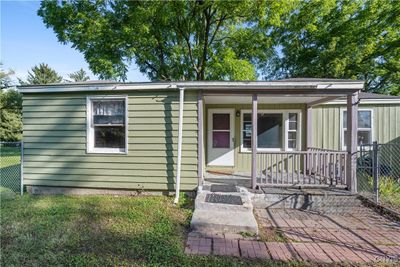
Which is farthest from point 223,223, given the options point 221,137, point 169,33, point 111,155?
point 169,33

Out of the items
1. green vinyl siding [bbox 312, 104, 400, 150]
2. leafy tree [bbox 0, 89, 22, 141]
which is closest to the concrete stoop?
green vinyl siding [bbox 312, 104, 400, 150]

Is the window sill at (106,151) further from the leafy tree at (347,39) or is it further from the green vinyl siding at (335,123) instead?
the leafy tree at (347,39)

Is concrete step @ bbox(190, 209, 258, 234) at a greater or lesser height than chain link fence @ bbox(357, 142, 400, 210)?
lesser

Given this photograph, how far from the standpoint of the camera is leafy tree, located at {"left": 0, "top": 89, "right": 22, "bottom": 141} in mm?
25672

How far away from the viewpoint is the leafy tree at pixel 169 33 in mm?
12148

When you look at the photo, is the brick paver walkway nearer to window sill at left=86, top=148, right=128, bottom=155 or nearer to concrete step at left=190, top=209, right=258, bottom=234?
concrete step at left=190, top=209, right=258, bottom=234

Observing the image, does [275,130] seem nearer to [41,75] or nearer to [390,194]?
[390,194]

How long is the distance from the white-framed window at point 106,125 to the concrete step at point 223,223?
2902 millimetres

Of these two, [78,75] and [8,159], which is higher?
[78,75]

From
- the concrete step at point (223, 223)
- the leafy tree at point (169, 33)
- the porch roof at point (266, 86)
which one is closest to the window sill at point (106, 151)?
the porch roof at point (266, 86)

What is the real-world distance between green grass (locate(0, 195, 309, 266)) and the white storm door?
262 cm

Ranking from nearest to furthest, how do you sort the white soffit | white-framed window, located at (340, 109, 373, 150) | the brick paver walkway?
the brick paver walkway → the white soffit → white-framed window, located at (340, 109, 373, 150)

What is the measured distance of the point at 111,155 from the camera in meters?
5.90

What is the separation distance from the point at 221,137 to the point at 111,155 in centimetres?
358
